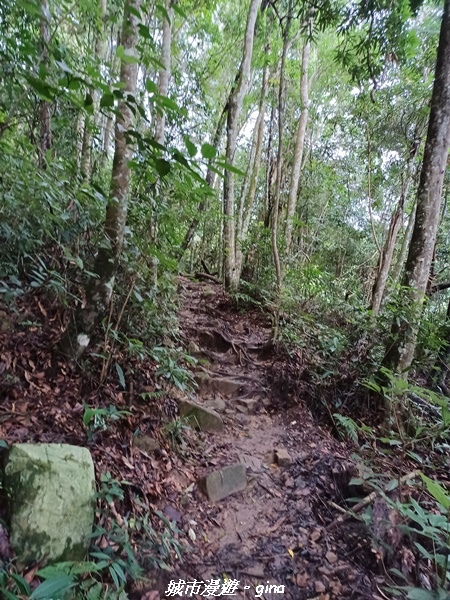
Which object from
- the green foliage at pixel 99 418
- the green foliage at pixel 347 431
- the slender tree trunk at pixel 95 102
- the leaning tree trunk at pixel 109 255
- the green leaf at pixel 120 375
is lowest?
the green foliage at pixel 347 431

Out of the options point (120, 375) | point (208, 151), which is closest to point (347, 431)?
point (120, 375)

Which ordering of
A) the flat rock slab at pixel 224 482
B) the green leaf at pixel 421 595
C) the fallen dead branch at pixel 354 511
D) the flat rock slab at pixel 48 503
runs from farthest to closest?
the flat rock slab at pixel 224 482 < the fallen dead branch at pixel 354 511 < the flat rock slab at pixel 48 503 < the green leaf at pixel 421 595

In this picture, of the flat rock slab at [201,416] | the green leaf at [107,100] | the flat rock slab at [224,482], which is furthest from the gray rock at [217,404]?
the green leaf at [107,100]

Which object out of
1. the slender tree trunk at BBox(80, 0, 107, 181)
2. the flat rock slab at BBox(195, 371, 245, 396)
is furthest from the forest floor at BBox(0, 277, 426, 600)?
→ the slender tree trunk at BBox(80, 0, 107, 181)

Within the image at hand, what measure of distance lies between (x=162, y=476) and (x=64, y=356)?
55.7 inches

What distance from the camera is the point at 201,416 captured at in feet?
13.3

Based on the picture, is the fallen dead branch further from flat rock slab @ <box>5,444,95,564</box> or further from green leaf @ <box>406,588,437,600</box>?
flat rock slab @ <box>5,444,95,564</box>

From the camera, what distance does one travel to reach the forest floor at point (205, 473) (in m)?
2.53

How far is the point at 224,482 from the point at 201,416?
2.83ft

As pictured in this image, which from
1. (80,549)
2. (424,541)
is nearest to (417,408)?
(424,541)

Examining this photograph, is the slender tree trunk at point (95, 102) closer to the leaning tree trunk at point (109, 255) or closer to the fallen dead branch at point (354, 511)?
the leaning tree trunk at point (109, 255)

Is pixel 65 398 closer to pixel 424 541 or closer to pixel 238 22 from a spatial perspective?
pixel 424 541

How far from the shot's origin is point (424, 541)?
2.85 meters

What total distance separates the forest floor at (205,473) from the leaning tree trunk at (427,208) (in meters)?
1.50
